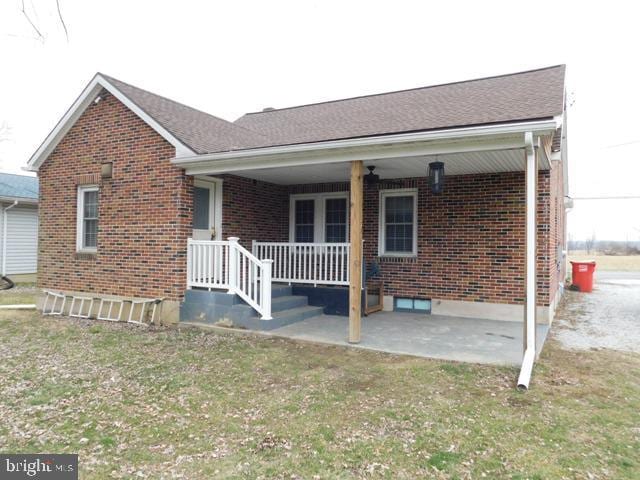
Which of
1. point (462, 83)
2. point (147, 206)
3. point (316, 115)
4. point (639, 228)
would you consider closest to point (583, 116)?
point (639, 228)

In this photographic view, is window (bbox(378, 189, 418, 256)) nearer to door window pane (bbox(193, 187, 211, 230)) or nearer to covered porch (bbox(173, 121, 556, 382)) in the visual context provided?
covered porch (bbox(173, 121, 556, 382))

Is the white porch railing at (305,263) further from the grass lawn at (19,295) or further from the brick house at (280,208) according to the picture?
the grass lawn at (19,295)

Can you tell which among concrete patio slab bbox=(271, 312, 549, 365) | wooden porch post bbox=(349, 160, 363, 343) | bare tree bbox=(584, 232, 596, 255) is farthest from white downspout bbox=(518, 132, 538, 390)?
bare tree bbox=(584, 232, 596, 255)

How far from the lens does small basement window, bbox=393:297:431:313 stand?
29.8 feet

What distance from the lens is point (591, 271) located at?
14.6m

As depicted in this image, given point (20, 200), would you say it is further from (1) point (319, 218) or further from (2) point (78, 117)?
(1) point (319, 218)

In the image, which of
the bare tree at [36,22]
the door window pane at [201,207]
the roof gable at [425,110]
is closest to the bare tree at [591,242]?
the roof gable at [425,110]

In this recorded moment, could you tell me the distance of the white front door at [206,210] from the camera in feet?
28.6

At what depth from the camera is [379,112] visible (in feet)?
32.2

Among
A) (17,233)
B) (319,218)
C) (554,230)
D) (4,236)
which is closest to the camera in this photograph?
(554,230)

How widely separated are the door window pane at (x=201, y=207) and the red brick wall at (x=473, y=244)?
12.2ft

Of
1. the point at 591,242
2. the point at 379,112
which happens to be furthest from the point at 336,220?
the point at 591,242

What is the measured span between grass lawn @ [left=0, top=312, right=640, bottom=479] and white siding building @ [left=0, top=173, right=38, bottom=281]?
1184 cm

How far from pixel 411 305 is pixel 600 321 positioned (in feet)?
12.3
